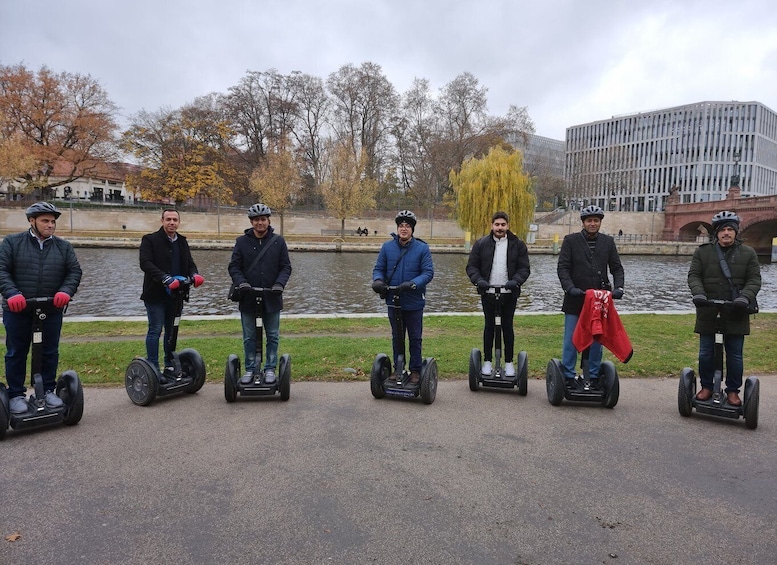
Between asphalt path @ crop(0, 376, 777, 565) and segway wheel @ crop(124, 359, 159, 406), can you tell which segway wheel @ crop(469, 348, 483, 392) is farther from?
segway wheel @ crop(124, 359, 159, 406)

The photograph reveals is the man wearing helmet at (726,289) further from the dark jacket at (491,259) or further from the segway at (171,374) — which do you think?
the segway at (171,374)

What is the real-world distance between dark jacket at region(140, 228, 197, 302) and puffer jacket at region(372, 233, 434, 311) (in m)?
2.17

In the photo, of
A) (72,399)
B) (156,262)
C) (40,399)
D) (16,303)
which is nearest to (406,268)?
(156,262)

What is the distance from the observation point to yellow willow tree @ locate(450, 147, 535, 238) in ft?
138

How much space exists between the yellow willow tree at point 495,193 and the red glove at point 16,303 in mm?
38546

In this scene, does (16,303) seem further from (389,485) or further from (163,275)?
(389,485)

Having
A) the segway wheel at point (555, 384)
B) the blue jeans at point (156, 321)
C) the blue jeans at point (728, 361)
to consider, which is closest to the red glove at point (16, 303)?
the blue jeans at point (156, 321)

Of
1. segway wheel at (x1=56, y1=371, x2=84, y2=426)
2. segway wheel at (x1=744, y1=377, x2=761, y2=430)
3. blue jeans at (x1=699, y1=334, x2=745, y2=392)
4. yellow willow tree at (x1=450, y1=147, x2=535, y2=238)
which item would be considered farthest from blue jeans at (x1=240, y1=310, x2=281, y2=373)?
yellow willow tree at (x1=450, y1=147, x2=535, y2=238)

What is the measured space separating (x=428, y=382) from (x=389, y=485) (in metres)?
2.02

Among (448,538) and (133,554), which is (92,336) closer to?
(133,554)

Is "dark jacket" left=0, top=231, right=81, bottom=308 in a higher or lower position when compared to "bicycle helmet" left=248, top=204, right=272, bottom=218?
lower

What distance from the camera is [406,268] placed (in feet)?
19.4

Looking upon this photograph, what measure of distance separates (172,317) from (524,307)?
41.7 feet

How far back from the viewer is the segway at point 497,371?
19.6 ft
